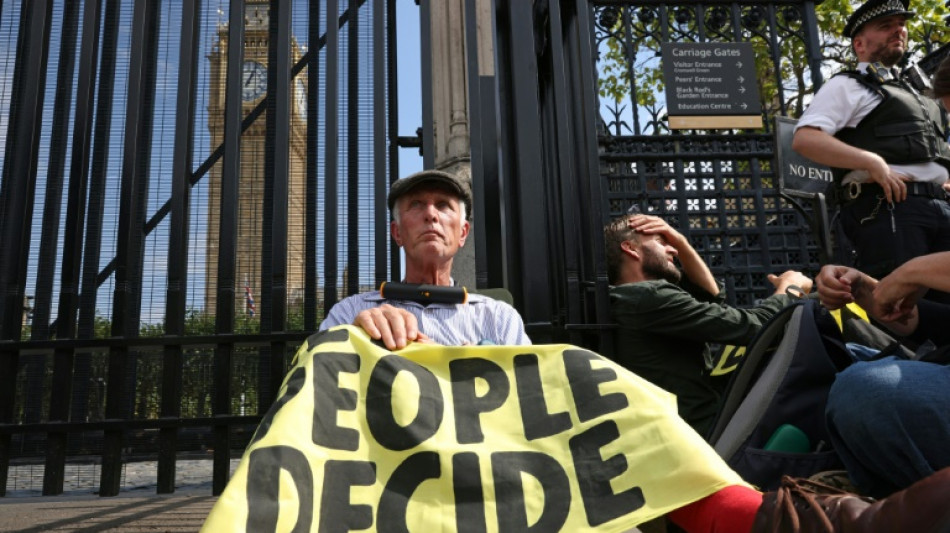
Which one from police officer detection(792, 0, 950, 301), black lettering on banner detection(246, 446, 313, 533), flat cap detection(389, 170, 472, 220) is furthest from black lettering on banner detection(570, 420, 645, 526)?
police officer detection(792, 0, 950, 301)

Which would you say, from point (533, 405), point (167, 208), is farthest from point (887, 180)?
point (167, 208)

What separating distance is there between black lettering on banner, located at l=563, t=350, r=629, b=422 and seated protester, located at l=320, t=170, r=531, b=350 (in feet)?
1.82

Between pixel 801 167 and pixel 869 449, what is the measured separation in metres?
4.20

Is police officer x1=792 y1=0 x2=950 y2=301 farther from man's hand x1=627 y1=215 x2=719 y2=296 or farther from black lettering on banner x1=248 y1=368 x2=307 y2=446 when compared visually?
black lettering on banner x1=248 y1=368 x2=307 y2=446

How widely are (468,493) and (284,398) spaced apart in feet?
1.92

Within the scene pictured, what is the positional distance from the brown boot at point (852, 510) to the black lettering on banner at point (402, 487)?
0.87 meters

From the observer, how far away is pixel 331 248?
402 centimetres

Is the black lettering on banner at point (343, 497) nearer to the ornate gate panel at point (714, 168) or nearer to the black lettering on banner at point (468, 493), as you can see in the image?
the black lettering on banner at point (468, 493)

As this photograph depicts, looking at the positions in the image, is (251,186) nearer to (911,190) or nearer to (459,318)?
(459,318)

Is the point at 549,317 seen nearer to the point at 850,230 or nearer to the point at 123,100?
the point at 850,230

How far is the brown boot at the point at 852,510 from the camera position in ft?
4.90

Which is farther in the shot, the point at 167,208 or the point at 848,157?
the point at 167,208

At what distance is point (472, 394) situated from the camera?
243 cm

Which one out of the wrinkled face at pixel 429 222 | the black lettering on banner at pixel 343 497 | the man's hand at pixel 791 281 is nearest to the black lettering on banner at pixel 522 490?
the black lettering on banner at pixel 343 497
